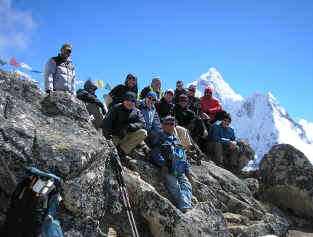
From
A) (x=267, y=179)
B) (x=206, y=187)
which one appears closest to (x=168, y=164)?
(x=206, y=187)

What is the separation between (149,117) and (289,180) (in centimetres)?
723

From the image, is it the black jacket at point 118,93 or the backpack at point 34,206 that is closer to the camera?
the backpack at point 34,206

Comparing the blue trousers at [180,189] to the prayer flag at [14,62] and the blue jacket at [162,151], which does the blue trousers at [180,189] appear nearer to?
the blue jacket at [162,151]

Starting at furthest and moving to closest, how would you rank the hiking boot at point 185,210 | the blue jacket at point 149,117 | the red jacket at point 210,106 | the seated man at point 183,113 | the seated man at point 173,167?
A: the red jacket at point 210,106
the seated man at point 183,113
the blue jacket at point 149,117
the seated man at point 173,167
the hiking boot at point 185,210

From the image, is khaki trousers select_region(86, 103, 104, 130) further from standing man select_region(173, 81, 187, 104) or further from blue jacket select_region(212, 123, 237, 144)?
blue jacket select_region(212, 123, 237, 144)

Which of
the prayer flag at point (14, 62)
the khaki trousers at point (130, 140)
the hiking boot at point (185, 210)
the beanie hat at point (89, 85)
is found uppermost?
the prayer flag at point (14, 62)

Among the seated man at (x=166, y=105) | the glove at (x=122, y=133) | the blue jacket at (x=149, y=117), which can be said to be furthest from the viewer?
the seated man at (x=166, y=105)

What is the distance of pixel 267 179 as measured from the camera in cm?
1356

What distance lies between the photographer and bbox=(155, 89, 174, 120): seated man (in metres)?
11.3

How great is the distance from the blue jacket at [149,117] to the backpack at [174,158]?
1.31 meters

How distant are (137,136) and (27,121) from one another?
10.6 feet

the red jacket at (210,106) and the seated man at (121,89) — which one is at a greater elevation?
the red jacket at (210,106)

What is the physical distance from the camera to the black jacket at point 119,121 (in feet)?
26.5

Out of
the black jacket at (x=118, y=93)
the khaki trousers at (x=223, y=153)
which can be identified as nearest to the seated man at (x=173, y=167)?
the black jacket at (x=118, y=93)
